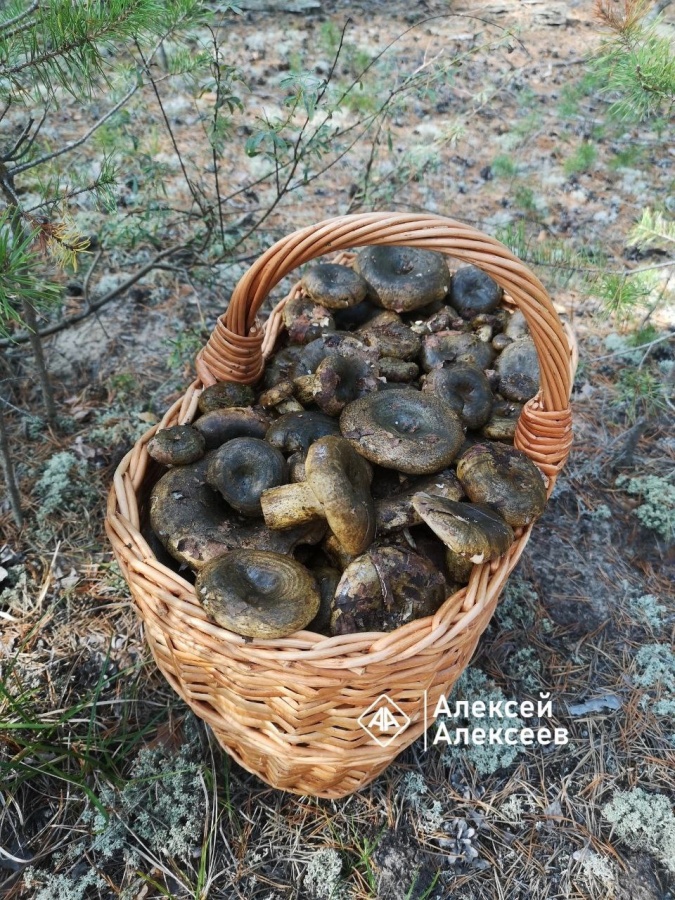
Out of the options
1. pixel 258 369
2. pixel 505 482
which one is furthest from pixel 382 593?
pixel 258 369

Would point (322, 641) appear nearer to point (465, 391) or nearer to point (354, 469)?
point (354, 469)

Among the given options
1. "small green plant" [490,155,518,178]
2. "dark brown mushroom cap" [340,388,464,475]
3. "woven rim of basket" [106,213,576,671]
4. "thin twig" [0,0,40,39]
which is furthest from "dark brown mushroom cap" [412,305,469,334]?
"small green plant" [490,155,518,178]

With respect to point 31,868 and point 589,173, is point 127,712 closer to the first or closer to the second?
point 31,868

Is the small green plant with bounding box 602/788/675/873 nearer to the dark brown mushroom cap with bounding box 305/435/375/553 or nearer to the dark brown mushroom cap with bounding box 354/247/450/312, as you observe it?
the dark brown mushroom cap with bounding box 305/435/375/553

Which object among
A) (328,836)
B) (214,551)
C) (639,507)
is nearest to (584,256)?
(639,507)

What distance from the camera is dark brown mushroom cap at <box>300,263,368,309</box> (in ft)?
10.2

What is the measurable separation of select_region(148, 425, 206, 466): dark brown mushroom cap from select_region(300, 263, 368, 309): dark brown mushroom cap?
1.05 meters

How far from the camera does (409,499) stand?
235cm

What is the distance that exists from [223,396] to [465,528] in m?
1.32

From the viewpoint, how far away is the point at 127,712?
9.01ft

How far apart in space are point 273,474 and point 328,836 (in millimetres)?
1527

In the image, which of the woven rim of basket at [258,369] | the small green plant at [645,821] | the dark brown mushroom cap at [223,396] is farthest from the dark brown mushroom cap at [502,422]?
the small green plant at [645,821]

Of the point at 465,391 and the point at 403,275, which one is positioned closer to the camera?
the point at 465,391

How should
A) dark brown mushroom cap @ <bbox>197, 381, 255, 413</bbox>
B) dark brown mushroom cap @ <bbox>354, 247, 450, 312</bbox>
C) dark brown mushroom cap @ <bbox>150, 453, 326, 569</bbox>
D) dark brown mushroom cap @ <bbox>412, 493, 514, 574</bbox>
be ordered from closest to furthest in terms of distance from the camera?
dark brown mushroom cap @ <bbox>412, 493, 514, 574</bbox>
dark brown mushroom cap @ <bbox>150, 453, 326, 569</bbox>
dark brown mushroom cap @ <bbox>197, 381, 255, 413</bbox>
dark brown mushroom cap @ <bbox>354, 247, 450, 312</bbox>
